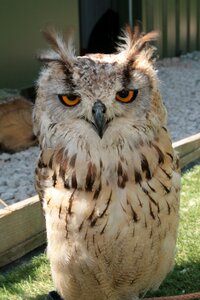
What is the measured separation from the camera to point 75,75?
2088 mm

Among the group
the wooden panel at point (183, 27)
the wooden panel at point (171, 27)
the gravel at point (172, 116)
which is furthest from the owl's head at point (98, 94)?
the wooden panel at point (183, 27)

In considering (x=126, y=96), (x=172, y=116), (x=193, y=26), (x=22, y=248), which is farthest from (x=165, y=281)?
(x=193, y=26)

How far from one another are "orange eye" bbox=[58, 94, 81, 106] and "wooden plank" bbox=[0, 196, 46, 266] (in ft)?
4.55

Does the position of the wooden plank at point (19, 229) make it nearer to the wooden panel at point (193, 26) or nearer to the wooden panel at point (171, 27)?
the wooden panel at point (171, 27)

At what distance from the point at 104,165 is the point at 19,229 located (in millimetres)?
1315

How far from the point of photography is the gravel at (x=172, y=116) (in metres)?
4.41

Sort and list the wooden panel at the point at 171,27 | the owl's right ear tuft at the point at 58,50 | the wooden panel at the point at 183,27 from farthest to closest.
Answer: the wooden panel at the point at 183,27, the wooden panel at the point at 171,27, the owl's right ear tuft at the point at 58,50

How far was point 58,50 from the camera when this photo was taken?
221cm

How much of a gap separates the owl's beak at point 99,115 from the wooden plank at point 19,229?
1.46 meters

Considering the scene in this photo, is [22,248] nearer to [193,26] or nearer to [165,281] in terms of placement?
[165,281]

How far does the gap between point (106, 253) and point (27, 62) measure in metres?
4.49

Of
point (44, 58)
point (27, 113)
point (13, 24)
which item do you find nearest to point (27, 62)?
point (13, 24)

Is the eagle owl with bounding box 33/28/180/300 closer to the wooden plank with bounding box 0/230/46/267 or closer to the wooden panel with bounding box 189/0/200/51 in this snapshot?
the wooden plank with bounding box 0/230/46/267

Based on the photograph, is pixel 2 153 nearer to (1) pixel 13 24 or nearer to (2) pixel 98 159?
(1) pixel 13 24
